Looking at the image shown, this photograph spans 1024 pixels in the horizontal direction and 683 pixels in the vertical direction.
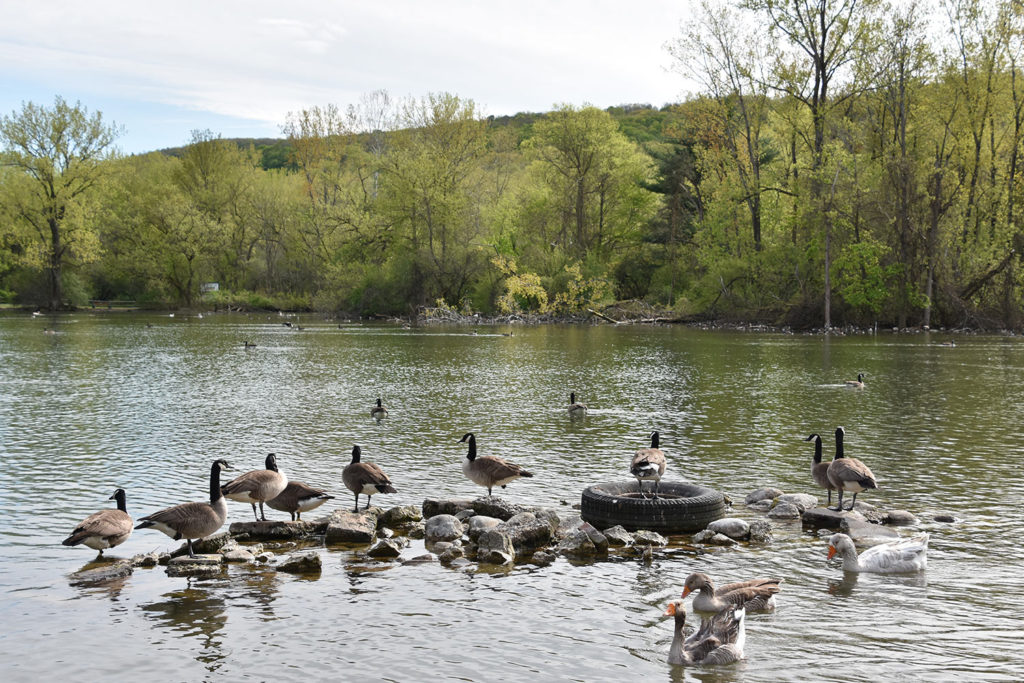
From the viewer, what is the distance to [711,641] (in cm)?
874

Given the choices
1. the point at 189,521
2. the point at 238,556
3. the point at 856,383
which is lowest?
the point at 238,556

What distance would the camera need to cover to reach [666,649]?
9.06 metres

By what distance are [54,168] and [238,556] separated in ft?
310

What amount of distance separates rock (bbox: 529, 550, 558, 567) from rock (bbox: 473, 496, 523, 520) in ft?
5.04

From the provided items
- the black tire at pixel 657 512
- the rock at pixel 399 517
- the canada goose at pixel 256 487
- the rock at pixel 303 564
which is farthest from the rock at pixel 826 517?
the canada goose at pixel 256 487

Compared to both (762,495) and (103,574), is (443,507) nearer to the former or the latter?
(103,574)

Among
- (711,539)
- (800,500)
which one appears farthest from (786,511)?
(711,539)

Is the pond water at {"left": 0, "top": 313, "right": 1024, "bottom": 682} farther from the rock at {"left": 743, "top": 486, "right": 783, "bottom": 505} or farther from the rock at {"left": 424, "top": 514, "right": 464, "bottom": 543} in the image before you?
the rock at {"left": 424, "top": 514, "right": 464, "bottom": 543}

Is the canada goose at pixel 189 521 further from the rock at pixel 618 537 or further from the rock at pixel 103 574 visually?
the rock at pixel 618 537

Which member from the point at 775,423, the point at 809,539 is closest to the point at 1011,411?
the point at 775,423

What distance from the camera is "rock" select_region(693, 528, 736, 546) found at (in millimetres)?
12688

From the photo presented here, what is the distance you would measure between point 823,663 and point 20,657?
27.8 feet

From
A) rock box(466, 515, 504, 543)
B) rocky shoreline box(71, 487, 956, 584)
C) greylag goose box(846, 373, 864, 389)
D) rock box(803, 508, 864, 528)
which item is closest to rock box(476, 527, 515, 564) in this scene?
rocky shoreline box(71, 487, 956, 584)

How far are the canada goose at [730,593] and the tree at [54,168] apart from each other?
323 feet
